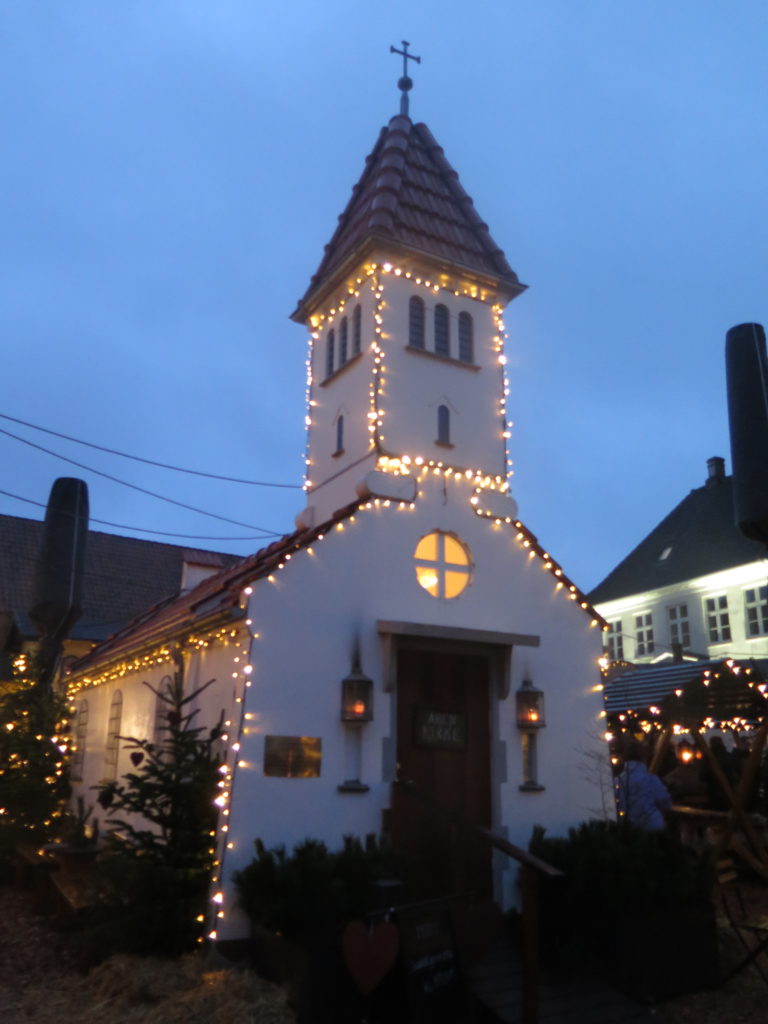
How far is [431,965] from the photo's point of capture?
6.32 metres

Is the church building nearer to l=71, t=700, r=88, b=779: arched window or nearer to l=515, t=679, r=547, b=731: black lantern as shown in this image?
l=515, t=679, r=547, b=731: black lantern

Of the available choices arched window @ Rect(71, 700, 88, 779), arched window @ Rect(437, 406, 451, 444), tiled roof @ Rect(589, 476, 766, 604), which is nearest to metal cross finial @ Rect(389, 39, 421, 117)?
arched window @ Rect(437, 406, 451, 444)

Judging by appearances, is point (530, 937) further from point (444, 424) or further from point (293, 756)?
point (444, 424)

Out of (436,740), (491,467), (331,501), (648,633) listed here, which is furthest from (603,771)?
(648,633)

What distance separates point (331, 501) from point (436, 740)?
133 inches

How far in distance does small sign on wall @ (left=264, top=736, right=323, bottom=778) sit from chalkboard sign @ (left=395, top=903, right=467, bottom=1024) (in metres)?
2.10

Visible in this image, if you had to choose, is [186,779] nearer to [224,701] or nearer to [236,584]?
[224,701]

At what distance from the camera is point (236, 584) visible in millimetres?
8711

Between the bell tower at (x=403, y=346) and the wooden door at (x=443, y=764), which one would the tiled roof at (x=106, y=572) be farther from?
the wooden door at (x=443, y=764)

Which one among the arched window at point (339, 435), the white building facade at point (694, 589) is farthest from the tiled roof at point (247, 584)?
the white building facade at point (694, 589)

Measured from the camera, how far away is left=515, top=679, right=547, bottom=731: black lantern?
940 cm

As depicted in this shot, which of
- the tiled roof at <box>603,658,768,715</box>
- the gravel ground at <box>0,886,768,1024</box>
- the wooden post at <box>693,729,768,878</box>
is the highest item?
the tiled roof at <box>603,658,768,715</box>

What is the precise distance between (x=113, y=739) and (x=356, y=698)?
6123 millimetres

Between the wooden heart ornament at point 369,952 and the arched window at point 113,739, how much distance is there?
7378mm
